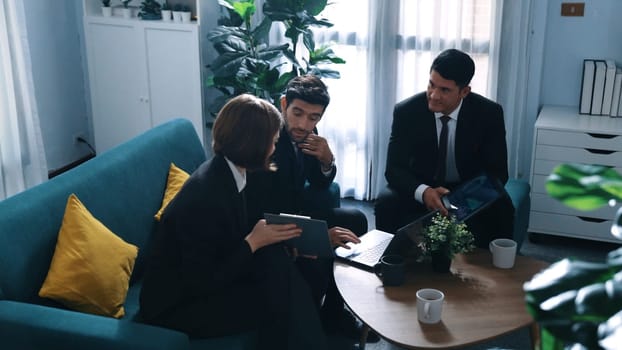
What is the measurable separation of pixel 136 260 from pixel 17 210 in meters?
0.55

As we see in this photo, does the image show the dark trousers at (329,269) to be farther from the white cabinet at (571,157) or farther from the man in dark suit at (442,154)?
the white cabinet at (571,157)

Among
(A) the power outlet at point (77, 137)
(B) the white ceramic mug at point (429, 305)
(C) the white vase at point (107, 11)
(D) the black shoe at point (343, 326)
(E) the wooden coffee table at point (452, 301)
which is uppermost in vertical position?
(C) the white vase at point (107, 11)

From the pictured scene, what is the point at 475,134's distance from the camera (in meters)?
3.28

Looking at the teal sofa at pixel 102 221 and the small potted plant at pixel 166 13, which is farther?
the small potted plant at pixel 166 13

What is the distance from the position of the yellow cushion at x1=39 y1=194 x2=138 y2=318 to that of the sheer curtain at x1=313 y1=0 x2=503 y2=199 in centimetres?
224

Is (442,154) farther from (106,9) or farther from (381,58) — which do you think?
(106,9)

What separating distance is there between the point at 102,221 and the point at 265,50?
184 cm

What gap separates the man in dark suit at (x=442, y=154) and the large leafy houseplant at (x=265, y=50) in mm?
794

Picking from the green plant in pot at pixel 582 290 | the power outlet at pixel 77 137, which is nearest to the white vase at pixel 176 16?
the power outlet at pixel 77 137

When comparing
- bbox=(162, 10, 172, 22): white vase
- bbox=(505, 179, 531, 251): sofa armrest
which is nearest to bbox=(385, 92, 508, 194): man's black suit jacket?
bbox=(505, 179, 531, 251): sofa armrest

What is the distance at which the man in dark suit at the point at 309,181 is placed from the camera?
9.08 feet

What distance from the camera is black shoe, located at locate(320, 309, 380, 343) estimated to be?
292cm

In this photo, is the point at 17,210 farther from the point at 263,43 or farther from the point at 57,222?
the point at 263,43

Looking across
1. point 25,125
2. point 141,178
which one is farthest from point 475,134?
point 25,125
